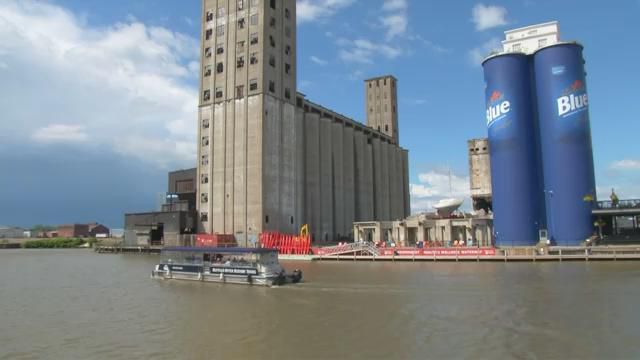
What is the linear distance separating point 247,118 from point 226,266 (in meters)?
53.4

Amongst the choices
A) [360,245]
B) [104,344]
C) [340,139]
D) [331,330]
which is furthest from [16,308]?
[340,139]

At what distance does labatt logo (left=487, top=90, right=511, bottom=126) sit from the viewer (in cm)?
6906

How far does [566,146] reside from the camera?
65.2 m

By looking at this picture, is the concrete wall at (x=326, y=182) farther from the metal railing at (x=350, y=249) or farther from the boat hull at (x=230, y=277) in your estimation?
the boat hull at (x=230, y=277)

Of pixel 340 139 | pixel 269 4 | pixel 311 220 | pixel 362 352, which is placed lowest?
pixel 362 352

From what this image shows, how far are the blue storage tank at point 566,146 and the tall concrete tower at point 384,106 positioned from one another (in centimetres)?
8077

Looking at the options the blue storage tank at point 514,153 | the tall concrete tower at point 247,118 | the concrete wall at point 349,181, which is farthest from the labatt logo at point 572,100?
the concrete wall at point 349,181

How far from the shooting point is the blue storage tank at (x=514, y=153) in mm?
67062

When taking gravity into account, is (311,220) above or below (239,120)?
below

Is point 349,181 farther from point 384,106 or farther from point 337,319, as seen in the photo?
point 337,319

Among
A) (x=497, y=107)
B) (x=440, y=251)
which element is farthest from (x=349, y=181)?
(x=440, y=251)

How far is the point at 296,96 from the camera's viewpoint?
102 m

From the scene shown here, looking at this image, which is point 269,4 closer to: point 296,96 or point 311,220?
point 296,96

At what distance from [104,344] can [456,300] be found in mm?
18732
